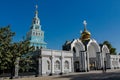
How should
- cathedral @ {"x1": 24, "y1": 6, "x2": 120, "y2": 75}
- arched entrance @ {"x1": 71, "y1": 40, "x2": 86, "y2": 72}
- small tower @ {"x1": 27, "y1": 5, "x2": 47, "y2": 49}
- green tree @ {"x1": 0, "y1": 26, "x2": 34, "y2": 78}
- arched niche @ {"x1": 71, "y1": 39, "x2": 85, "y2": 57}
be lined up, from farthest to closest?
small tower @ {"x1": 27, "y1": 5, "x2": 47, "y2": 49} → arched niche @ {"x1": 71, "y1": 39, "x2": 85, "y2": 57} → arched entrance @ {"x1": 71, "y1": 40, "x2": 86, "y2": 72} → cathedral @ {"x1": 24, "y1": 6, "x2": 120, "y2": 75} → green tree @ {"x1": 0, "y1": 26, "x2": 34, "y2": 78}

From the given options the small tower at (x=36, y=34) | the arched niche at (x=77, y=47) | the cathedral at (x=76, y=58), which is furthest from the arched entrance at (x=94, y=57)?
the small tower at (x=36, y=34)

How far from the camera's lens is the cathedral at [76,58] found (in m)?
38.5

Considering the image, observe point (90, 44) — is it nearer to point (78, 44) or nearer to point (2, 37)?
point (78, 44)

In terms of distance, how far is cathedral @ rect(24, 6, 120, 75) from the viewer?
38.5m

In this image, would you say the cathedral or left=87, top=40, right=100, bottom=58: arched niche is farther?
left=87, top=40, right=100, bottom=58: arched niche

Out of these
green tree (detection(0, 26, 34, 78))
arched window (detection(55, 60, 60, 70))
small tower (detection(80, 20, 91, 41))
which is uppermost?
small tower (detection(80, 20, 91, 41))

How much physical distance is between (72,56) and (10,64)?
19719 mm

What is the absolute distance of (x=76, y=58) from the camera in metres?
47.6

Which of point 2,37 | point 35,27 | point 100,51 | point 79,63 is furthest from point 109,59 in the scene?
point 2,37

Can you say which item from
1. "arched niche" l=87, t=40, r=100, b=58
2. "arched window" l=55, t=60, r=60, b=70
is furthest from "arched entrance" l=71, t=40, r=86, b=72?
"arched window" l=55, t=60, r=60, b=70

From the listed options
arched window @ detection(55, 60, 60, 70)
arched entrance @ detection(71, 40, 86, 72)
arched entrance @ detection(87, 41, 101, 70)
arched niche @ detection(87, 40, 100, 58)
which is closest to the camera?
arched window @ detection(55, 60, 60, 70)

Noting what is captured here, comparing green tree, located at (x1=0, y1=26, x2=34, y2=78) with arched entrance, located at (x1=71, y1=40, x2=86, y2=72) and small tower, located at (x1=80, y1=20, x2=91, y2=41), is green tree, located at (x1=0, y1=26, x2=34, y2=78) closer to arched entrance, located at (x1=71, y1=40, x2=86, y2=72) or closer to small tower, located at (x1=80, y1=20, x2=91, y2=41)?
arched entrance, located at (x1=71, y1=40, x2=86, y2=72)

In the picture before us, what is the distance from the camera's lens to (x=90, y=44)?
173 ft

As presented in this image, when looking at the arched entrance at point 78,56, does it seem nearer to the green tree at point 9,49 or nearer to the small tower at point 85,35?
the small tower at point 85,35
